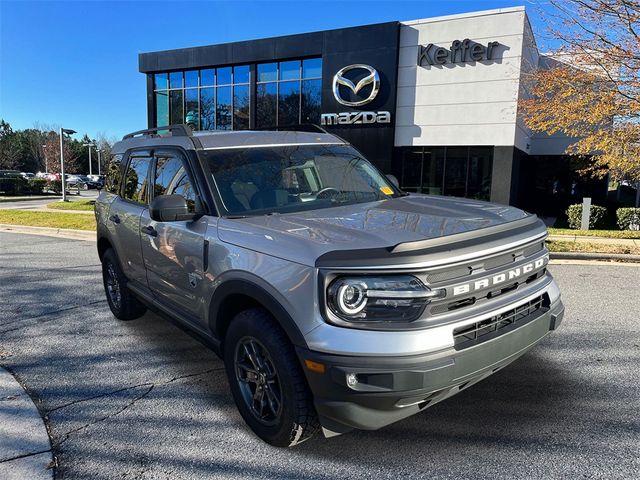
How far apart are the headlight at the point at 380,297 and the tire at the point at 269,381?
1.48 ft

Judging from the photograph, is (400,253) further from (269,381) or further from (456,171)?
(456,171)

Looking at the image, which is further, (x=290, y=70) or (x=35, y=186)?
(x=35, y=186)

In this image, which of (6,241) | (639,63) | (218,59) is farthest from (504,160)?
(6,241)

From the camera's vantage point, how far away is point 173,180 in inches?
153

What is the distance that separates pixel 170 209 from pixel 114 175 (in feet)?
8.28

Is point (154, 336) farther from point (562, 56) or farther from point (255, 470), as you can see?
point (562, 56)

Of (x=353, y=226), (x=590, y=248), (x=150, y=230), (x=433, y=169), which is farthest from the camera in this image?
(x=433, y=169)

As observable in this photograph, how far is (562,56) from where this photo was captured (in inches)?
462

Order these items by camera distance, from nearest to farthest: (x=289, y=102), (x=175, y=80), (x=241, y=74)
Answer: (x=289, y=102) → (x=241, y=74) → (x=175, y=80)

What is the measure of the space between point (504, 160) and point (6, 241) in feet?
51.9

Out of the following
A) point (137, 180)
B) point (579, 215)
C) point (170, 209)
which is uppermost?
point (137, 180)

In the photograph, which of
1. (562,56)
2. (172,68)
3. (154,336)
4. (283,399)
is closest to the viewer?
(283,399)

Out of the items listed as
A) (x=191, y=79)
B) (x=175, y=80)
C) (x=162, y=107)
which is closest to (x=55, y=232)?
(x=191, y=79)

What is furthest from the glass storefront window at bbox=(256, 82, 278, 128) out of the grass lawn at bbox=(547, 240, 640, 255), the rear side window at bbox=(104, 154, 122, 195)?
the rear side window at bbox=(104, 154, 122, 195)
